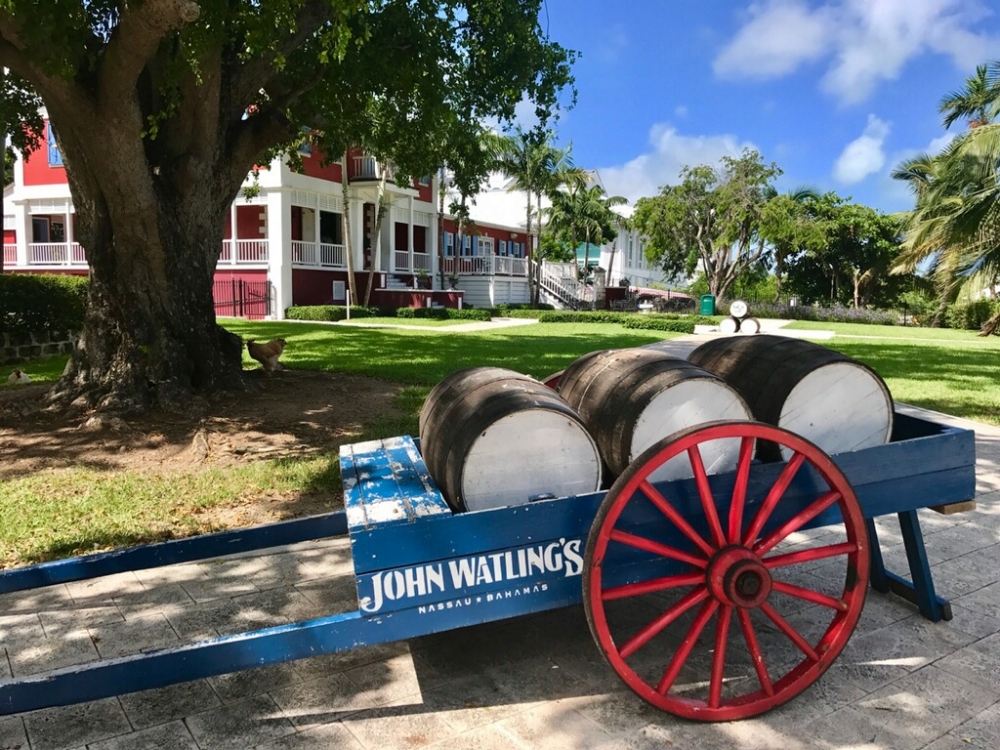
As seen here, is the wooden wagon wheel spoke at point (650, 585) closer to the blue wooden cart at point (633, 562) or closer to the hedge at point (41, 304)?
the blue wooden cart at point (633, 562)

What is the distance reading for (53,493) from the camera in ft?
18.6

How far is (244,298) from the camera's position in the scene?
2672cm

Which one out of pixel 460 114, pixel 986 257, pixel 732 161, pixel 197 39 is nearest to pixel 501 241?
pixel 732 161

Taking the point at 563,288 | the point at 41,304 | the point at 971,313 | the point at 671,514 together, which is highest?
the point at 563,288

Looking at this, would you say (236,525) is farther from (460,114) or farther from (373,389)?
(460,114)

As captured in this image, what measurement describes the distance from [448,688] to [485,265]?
3781 cm

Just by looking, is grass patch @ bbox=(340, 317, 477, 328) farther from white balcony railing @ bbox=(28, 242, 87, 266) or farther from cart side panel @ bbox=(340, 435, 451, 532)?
cart side panel @ bbox=(340, 435, 451, 532)

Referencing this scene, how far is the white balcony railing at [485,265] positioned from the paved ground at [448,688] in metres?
33.8

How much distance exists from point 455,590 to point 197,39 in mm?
5557

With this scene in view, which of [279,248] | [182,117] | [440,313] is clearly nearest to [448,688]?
[182,117]

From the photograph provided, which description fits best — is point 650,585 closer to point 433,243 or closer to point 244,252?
point 244,252

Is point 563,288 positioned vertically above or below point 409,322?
above

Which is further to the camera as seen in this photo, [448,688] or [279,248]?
[279,248]

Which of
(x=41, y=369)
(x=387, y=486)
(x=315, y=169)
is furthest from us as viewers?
(x=315, y=169)
